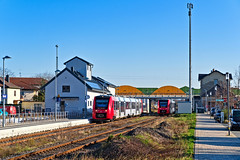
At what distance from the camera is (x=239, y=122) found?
2731 cm

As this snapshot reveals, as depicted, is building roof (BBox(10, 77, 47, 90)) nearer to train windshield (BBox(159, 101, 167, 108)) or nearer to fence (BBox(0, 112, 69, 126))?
train windshield (BBox(159, 101, 167, 108))

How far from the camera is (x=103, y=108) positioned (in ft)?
119

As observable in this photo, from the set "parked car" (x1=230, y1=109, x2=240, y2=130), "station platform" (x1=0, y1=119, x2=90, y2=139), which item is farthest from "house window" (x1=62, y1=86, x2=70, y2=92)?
"parked car" (x1=230, y1=109, x2=240, y2=130)

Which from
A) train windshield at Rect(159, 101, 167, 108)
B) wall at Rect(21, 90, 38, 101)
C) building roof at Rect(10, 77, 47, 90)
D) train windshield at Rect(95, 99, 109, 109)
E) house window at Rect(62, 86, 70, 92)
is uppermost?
building roof at Rect(10, 77, 47, 90)

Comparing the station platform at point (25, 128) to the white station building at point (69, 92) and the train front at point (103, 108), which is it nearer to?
the train front at point (103, 108)

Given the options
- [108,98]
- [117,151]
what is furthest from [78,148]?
[108,98]

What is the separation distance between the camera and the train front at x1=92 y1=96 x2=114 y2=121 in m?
36.2

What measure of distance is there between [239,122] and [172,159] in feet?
57.1

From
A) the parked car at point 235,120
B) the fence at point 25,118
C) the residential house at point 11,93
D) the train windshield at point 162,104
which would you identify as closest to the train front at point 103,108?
the fence at point 25,118

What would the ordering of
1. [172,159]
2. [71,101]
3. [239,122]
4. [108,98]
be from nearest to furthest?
1. [172,159]
2. [239,122]
3. [108,98]
4. [71,101]

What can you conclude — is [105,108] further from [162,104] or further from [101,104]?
[162,104]

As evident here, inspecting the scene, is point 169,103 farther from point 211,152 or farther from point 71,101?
point 211,152

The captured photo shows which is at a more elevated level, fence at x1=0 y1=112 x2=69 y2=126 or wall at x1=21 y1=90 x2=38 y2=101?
wall at x1=21 y1=90 x2=38 y2=101

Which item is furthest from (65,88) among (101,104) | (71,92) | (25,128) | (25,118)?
(25,128)
